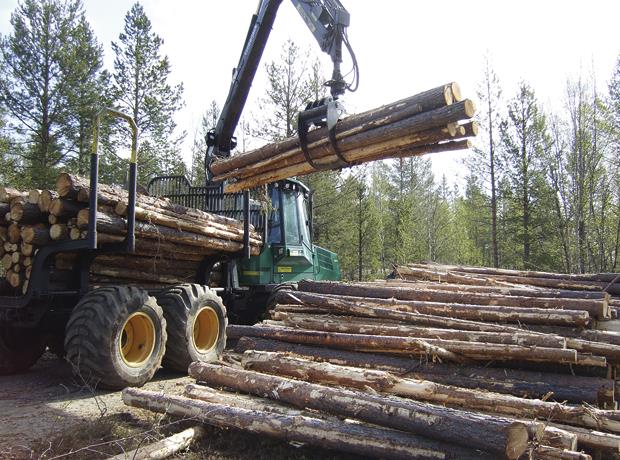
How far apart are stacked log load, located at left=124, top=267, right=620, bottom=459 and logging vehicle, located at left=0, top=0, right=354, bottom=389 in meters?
0.93

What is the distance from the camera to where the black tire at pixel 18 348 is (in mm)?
6441

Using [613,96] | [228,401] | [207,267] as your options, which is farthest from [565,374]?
[613,96]

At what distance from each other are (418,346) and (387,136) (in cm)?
202

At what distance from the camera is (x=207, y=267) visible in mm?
8062

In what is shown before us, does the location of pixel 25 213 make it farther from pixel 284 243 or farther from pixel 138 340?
pixel 284 243

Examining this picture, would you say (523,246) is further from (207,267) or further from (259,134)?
(207,267)

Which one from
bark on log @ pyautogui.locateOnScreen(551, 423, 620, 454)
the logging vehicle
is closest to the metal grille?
the logging vehicle

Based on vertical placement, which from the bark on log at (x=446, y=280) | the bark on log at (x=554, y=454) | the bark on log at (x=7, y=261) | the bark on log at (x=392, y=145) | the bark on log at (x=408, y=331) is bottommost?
the bark on log at (x=554, y=454)

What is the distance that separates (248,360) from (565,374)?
2932 millimetres

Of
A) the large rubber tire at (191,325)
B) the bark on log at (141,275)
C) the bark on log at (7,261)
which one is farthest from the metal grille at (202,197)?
the bark on log at (7,261)

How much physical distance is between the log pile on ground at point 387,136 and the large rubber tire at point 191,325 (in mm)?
2021

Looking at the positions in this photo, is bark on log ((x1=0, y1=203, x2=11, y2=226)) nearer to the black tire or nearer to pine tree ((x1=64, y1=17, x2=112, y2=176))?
the black tire

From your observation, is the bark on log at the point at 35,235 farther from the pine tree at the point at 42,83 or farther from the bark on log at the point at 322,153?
the pine tree at the point at 42,83

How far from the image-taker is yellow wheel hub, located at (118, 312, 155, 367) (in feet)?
19.6
